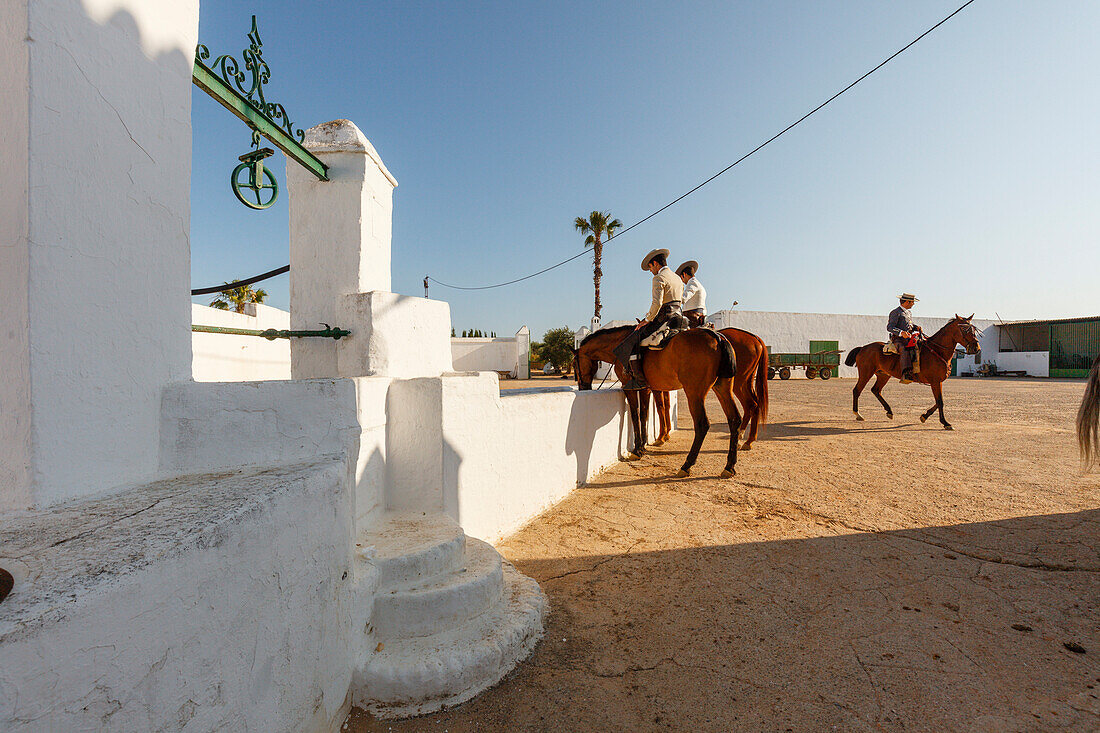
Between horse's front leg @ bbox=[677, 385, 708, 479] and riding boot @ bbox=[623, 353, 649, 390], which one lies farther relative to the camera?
riding boot @ bbox=[623, 353, 649, 390]

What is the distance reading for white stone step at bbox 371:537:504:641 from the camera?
206 cm

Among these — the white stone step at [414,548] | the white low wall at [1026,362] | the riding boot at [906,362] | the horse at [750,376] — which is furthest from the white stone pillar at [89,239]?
the white low wall at [1026,362]

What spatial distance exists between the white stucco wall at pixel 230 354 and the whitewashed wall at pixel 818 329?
2498 cm

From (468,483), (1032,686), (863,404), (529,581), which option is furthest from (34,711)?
(863,404)

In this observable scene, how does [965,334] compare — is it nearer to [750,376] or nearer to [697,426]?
[750,376]

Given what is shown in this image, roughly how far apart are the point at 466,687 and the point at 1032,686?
2277 millimetres

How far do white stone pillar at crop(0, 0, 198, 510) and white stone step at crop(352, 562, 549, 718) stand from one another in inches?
44.4

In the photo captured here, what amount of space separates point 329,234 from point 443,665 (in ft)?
8.31

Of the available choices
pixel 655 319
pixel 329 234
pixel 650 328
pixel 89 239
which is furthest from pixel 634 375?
pixel 89 239

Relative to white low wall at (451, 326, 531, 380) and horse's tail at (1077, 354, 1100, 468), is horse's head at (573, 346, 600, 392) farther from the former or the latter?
white low wall at (451, 326, 531, 380)

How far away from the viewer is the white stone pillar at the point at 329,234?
119 inches

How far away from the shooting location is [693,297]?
713 cm

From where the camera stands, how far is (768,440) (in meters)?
7.41

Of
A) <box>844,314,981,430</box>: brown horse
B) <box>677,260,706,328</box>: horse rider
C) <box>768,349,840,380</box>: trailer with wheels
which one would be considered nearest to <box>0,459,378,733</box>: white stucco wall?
<box>677,260,706,328</box>: horse rider
